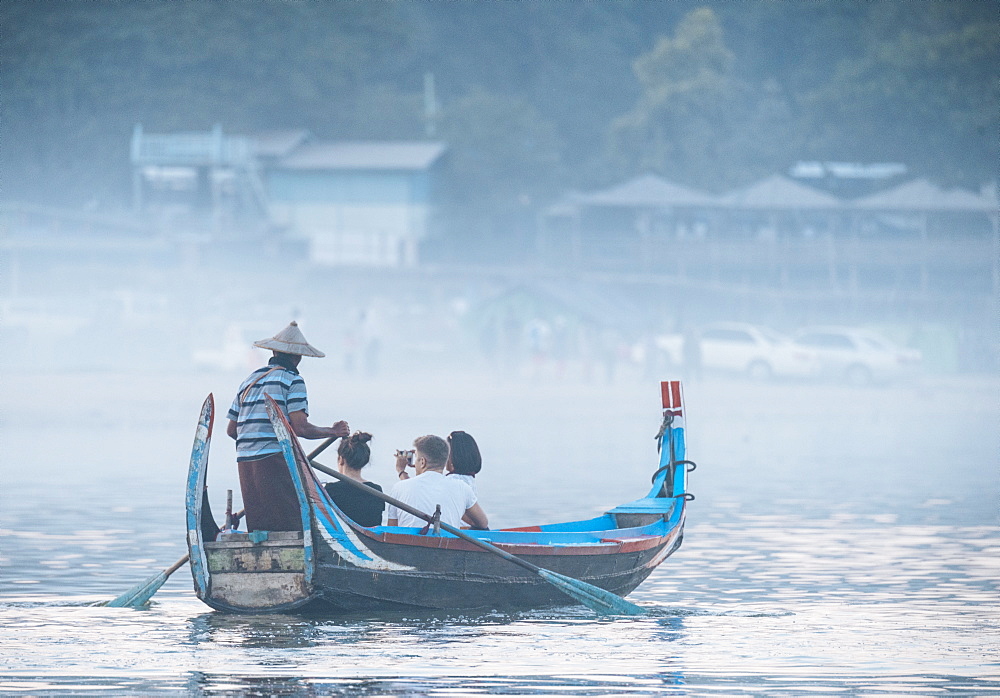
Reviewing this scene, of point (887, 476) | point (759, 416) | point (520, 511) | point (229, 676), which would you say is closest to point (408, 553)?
point (229, 676)

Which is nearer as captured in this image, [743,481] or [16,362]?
[743,481]

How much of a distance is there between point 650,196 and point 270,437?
168ft

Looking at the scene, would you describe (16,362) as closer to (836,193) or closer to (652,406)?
(652,406)

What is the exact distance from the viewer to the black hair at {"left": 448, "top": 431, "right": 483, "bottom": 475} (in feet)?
40.0

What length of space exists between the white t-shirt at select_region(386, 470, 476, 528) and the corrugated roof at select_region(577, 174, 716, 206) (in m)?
50.1

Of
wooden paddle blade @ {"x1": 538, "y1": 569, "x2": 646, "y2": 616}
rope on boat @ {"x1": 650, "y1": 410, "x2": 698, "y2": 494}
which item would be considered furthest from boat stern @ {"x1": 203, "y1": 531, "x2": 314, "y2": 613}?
rope on boat @ {"x1": 650, "y1": 410, "x2": 698, "y2": 494}

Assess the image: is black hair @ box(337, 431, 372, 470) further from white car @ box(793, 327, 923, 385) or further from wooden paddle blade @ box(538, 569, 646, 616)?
white car @ box(793, 327, 923, 385)

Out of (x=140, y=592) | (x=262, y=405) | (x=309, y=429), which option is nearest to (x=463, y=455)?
(x=309, y=429)

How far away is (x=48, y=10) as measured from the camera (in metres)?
71.1

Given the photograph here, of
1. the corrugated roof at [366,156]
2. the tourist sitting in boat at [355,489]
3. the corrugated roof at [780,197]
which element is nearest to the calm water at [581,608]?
the tourist sitting in boat at [355,489]

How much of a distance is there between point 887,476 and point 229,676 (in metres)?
16.6

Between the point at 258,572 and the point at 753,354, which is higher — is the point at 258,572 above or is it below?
below

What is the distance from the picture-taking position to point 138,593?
12.2 metres

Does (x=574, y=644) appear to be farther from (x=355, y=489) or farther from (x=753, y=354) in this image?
(x=753, y=354)
